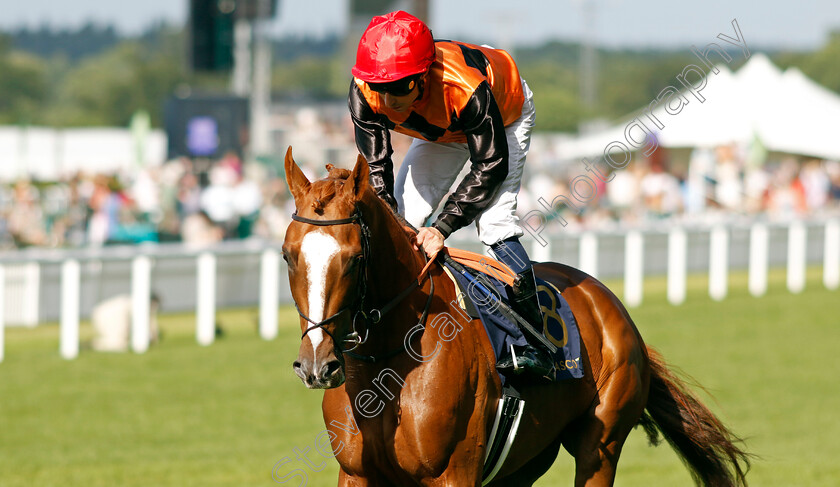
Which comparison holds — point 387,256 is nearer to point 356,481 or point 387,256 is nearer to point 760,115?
point 356,481

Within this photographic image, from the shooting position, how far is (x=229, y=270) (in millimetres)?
10805

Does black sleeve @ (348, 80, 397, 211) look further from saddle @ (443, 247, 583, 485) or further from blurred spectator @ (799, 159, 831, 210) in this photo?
Answer: blurred spectator @ (799, 159, 831, 210)

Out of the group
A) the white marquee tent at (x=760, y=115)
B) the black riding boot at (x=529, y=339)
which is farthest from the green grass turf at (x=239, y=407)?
the white marquee tent at (x=760, y=115)

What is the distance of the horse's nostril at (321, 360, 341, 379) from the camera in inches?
111

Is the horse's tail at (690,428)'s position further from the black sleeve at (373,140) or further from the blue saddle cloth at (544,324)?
the black sleeve at (373,140)

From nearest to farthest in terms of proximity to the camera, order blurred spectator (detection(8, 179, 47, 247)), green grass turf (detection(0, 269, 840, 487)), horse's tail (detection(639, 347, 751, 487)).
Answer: horse's tail (detection(639, 347, 751, 487)) → green grass turf (detection(0, 269, 840, 487)) → blurred spectator (detection(8, 179, 47, 247))

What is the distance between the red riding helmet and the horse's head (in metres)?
0.41

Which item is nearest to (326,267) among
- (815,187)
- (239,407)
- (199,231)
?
(239,407)

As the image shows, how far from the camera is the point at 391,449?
10.8 ft

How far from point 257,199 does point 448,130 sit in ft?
32.8

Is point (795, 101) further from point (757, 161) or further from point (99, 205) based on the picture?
point (99, 205)

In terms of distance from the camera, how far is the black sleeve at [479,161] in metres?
3.53

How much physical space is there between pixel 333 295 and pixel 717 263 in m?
12.1

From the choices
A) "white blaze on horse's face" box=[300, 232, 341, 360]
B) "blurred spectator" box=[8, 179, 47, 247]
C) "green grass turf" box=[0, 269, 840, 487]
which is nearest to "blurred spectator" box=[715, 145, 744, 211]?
"green grass turf" box=[0, 269, 840, 487]
